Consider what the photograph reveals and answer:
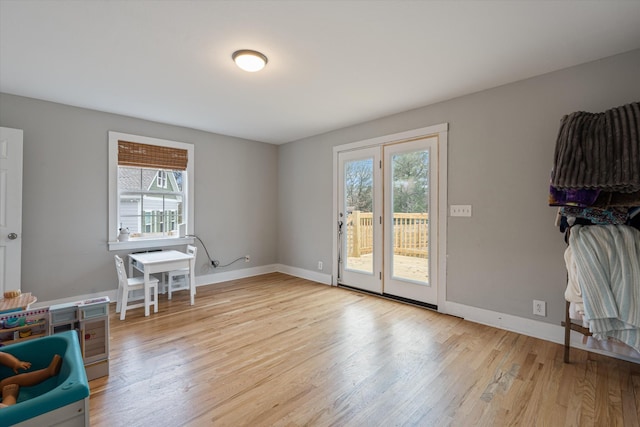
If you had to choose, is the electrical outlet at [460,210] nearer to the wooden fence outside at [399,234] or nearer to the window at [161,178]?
the wooden fence outside at [399,234]

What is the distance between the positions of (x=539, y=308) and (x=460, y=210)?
1144mm

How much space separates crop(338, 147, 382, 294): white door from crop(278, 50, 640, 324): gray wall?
73 cm

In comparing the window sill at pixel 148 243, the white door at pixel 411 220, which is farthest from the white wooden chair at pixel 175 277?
the white door at pixel 411 220

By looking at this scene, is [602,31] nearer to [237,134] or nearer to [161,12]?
[161,12]

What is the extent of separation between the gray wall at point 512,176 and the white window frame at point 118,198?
3113mm

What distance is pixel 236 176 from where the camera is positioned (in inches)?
198

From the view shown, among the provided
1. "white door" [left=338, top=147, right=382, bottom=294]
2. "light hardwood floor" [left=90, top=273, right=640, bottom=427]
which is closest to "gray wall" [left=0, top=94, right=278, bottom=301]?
"light hardwood floor" [left=90, top=273, right=640, bottom=427]

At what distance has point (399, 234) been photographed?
12.5 ft

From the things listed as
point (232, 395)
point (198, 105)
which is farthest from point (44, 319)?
point (198, 105)

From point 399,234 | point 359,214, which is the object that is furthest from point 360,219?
point 399,234

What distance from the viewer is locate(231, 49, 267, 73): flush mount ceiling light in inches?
92.5

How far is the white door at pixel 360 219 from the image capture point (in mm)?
4035

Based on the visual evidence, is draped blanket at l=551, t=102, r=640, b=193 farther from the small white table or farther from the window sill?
the window sill

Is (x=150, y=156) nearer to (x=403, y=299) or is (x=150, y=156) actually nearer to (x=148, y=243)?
(x=148, y=243)
